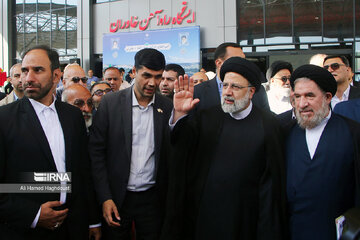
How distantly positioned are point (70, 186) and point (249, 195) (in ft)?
3.92

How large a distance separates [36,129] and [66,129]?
0.21 meters

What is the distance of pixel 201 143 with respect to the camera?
240 centimetres

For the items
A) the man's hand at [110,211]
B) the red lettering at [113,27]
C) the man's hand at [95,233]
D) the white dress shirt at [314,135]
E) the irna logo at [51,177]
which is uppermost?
the red lettering at [113,27]

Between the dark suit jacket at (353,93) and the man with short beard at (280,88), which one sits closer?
the dark suit jacket at (353,93)

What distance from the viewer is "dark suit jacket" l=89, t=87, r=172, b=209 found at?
2381 mm

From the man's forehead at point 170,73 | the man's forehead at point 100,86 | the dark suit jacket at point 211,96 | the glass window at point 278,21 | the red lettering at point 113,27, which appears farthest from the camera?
the red lettering at point 113,27

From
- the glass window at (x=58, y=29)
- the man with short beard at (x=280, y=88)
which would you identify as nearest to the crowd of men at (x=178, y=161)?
the man with short beard at (x=280, y=88)

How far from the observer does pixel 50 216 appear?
6.33ft

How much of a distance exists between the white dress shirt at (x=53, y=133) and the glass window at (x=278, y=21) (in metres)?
11.0

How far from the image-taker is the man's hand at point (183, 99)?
2.29 metres

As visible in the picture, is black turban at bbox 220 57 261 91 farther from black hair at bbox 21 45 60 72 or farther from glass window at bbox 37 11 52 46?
glass window at bbox 37 11 52 46

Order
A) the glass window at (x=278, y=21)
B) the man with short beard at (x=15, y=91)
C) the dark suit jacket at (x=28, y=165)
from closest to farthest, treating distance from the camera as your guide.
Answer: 1. the dark suit jacket at (x=28, y=165)
2. the man with short beard at (x=15, y=91)
3. the glass window at (x=278, y=21)

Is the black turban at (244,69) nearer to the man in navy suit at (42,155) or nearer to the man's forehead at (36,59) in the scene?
the man in navy suit at (42,155)

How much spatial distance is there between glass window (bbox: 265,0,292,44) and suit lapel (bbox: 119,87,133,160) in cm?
1045
